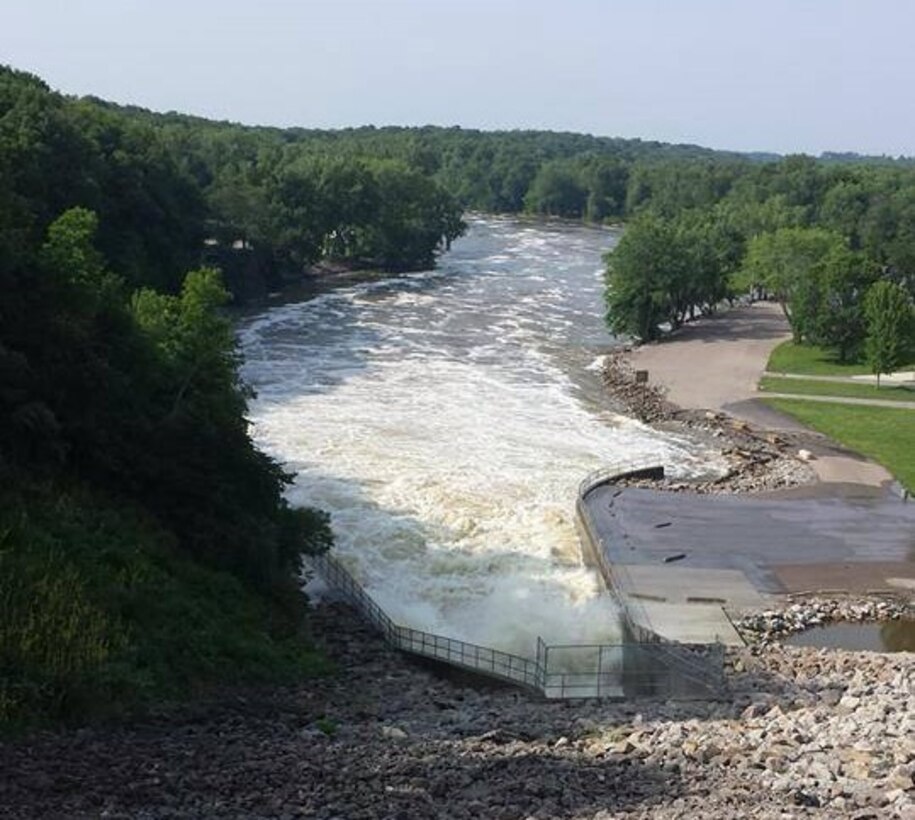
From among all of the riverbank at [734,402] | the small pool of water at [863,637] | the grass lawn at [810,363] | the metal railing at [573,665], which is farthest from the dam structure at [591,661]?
the grass lawn at [810,363]

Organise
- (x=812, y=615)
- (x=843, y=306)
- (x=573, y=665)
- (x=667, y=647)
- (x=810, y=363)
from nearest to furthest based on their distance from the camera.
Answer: (x=667, y=647), (x=573, y=665), (x=812, y=615), (x=810, y=363), (x=843, y=306)

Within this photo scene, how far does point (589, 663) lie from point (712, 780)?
12.5 m

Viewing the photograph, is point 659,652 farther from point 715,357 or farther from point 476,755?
point 715,357

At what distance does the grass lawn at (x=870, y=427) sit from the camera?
181ft

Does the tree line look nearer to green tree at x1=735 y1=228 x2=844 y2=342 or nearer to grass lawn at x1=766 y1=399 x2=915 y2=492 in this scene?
green tree at x1=735 y1=228 x2=844 y2=342

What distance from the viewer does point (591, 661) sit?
31891mm

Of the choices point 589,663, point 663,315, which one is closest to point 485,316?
point 663,315

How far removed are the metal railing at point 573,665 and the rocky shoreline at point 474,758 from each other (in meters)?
1.77

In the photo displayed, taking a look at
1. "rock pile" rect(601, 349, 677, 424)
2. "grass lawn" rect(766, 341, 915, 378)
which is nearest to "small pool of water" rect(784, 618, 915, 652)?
"rock pile" rect(601, 349, 677, 424)

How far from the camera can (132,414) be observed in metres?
31.0

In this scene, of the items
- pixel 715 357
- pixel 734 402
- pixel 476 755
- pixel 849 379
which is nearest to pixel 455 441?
pixel 734 402

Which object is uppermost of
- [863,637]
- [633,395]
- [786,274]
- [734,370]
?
[786,274]

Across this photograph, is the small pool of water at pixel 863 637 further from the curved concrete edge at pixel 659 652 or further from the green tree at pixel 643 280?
the green tree at pixel 643 280

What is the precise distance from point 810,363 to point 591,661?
5342 centimetres
